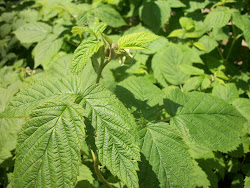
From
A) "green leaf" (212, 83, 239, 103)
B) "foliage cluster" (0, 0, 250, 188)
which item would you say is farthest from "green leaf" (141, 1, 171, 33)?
"green leaf" (212, 83, 239, 103)

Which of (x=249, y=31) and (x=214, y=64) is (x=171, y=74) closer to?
(x=214, y=64)

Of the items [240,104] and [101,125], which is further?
[240,104]

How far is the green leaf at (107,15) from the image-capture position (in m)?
2.10

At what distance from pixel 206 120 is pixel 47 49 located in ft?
6.05

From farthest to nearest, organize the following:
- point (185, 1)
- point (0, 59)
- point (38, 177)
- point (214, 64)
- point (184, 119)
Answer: point (0, 59), point (185, 1), point (214, 64), point (184, 119), point (38, 177)

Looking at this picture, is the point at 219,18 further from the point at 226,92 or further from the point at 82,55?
the point at 82,55

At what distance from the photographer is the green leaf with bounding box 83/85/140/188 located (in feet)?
2.57

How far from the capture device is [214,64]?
2.07 meters

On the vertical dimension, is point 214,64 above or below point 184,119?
below

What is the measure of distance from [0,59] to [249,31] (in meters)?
3.83

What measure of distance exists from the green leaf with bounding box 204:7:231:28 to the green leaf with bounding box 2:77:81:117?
5.09ft

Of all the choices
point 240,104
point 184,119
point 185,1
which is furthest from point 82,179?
point 185,1

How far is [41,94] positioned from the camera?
37.4 inches

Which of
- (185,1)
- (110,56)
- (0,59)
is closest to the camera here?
(110,56)
